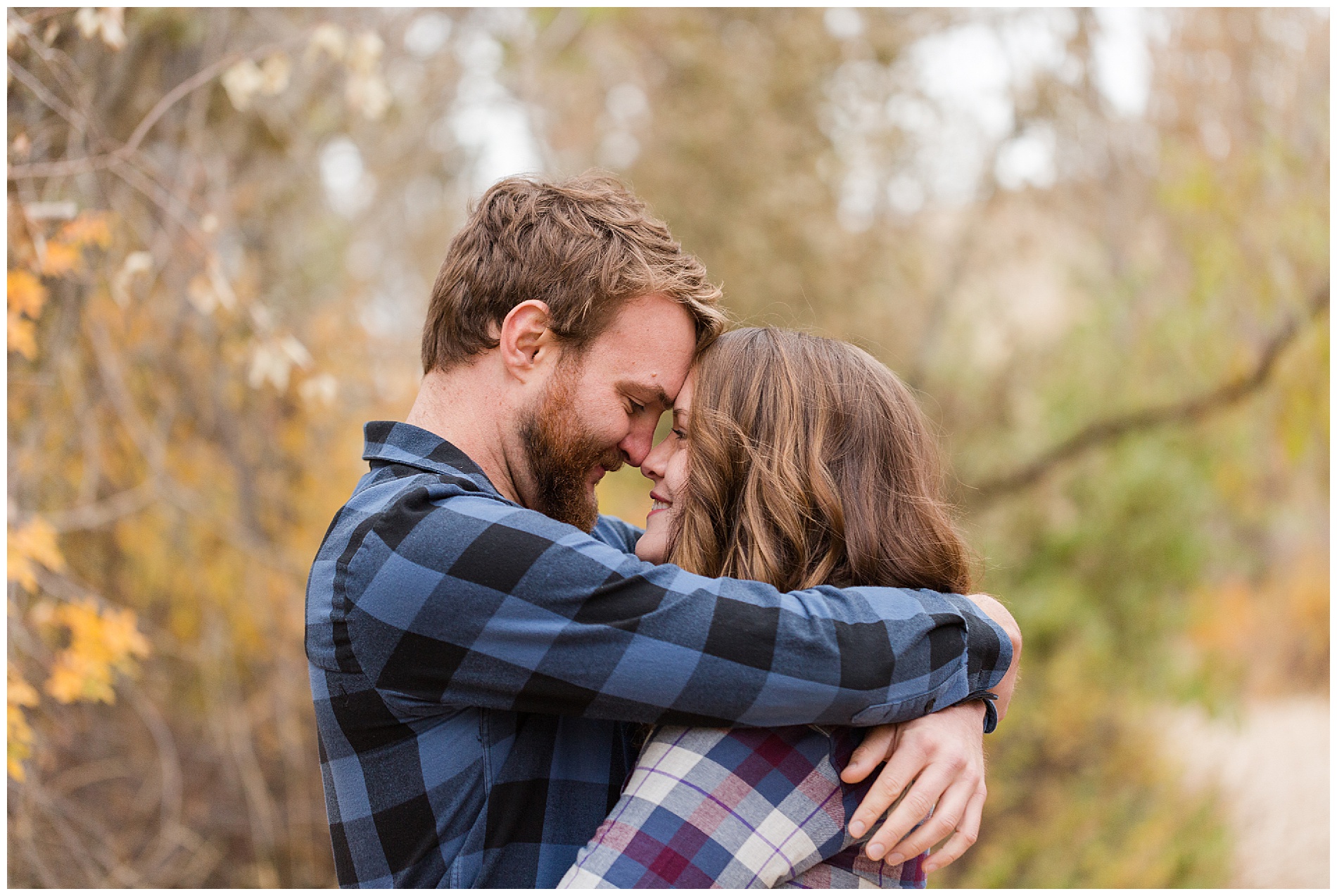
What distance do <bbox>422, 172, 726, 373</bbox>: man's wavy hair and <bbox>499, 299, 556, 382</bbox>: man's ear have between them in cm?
2

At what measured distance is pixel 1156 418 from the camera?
5.62 meters

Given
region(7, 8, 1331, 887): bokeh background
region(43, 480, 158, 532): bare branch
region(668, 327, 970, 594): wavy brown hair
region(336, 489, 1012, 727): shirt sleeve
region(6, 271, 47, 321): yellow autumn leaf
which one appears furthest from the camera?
region(43, 480, 158, 532): bare branch

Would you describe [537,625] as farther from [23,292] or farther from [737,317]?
[737,317]

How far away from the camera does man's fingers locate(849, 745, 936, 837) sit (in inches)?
49.4

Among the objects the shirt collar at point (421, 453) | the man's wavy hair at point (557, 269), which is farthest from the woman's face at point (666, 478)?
the shirt collar at point (421, 453)

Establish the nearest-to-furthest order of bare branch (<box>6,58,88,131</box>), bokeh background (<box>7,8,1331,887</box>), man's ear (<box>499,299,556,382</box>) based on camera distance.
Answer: man's ear (<box>499,299,556,382</box>), bare branch (<box>6,58,88,131</box>), bokeh background (<box>7,8,1331,887</box>)

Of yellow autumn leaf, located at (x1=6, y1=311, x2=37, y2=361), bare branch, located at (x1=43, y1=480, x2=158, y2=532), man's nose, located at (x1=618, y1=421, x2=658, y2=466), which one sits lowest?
bare branch, located at (x1=43, y1=480, x2=158, y2=532)

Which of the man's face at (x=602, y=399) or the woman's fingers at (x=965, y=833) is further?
the man's face at (x=602, y=399)

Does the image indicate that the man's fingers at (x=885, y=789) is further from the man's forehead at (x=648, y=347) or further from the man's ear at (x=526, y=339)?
the man's ear at (x=526, y=339)

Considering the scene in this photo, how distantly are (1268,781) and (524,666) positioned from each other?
7.53 meters

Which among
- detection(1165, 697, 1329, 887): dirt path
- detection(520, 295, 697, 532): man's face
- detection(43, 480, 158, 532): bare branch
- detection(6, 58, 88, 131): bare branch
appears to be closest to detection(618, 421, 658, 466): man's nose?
detection(520, 295, 697, 532): man's face

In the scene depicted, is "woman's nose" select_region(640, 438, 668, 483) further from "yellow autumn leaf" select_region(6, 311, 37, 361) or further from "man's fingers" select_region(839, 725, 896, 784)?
"yellow autumn leaf" select_region(6, 311, 37, 361)

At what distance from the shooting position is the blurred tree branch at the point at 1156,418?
4777 mm

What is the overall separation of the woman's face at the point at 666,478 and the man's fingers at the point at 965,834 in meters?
0.57
